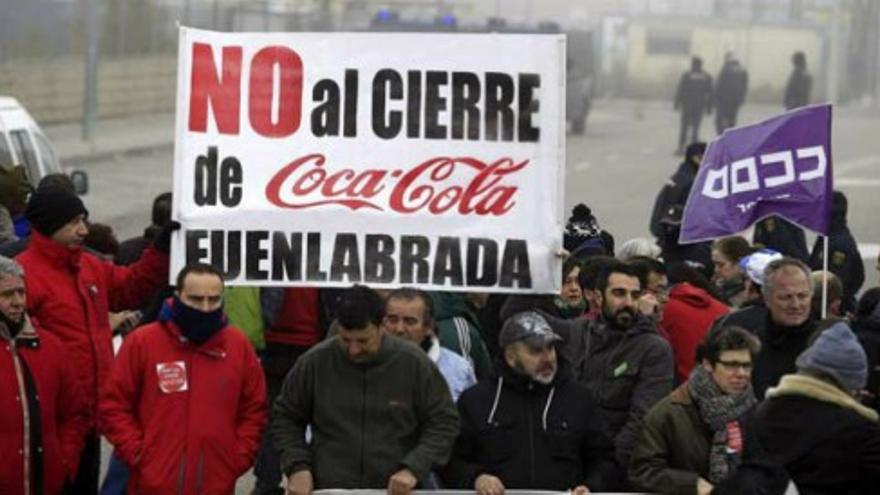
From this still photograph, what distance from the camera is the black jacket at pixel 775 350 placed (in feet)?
31.8

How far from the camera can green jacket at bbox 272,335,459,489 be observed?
8945mm

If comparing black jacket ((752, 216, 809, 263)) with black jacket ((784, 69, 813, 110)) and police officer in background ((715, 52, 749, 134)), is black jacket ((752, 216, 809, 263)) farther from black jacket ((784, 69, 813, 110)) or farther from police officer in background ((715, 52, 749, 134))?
black jacket ((784, 69, 813, 110))

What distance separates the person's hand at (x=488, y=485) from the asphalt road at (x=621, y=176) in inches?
171

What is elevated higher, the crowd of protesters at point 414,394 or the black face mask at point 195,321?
the black face mask at point 195,321

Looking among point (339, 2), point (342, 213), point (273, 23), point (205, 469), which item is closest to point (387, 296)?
point (342, 213)

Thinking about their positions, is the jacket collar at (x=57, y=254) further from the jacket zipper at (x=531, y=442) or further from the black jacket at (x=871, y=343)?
the black jacket at (x=871, y=343)

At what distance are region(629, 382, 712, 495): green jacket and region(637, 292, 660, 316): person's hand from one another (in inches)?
47.3

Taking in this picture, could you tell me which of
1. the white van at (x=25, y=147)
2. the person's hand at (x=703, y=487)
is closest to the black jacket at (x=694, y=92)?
the white van at (x=25, y=147)

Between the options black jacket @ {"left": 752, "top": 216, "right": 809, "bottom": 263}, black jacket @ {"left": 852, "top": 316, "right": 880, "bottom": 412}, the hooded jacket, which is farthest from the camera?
black jacket @ {"left": 752, "top": 216, "right": 809, "bottom": 263}

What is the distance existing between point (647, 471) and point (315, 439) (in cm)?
123

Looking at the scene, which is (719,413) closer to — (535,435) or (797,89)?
(535,435)

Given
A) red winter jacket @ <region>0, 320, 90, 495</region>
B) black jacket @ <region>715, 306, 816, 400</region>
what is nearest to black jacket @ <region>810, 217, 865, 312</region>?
black jacket @ <region>715, 306, 816, 400</region>

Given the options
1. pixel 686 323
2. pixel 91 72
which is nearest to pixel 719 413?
pixel 686 323

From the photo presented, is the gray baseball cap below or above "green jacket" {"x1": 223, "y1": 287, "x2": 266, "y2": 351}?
above
